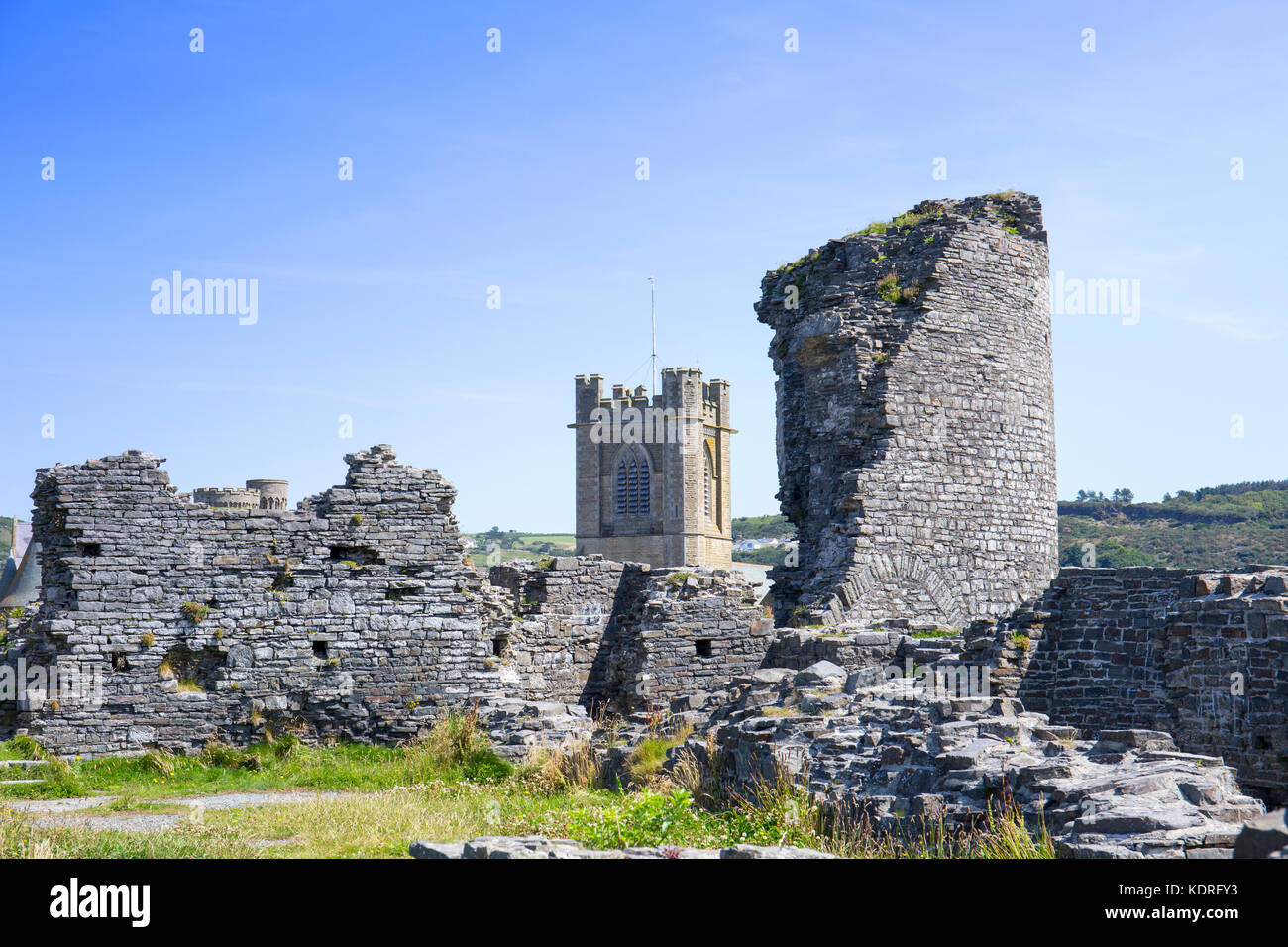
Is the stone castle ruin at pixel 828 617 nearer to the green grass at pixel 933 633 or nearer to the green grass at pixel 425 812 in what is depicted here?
the green grass at pixel 933 633

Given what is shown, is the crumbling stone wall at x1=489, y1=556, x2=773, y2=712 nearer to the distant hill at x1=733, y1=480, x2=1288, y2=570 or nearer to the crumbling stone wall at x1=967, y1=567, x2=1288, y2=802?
the crumbling stone wall at x1=967, y1=567, x2=1288, y2=802

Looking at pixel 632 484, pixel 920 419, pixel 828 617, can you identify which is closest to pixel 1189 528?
pixel 632 484

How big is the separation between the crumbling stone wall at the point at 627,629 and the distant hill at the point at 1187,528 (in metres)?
27.1

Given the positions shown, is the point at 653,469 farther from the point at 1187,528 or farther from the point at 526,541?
the point at 526,541

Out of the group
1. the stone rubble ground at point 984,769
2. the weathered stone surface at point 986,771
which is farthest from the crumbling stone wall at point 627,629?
the weathered stone surface at point 986,771

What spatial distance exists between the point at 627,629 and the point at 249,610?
488 cm

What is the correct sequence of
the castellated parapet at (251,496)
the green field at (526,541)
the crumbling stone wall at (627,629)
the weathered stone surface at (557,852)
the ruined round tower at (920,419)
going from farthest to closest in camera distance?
the green field at (526,541) → the castellated parapet at (251,496) → the ruined round tower at (920,419) → the crumbling stone wall at (627,629) → the weathered stone surface at (557,852)

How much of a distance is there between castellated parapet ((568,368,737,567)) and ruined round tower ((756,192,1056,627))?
168 ft

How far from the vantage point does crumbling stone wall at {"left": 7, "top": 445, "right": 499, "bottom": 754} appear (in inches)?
496

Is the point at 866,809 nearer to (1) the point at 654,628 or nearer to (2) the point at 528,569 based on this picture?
(1) the point at 654,628

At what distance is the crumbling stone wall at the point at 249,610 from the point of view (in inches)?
496

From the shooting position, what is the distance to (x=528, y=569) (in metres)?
15.3

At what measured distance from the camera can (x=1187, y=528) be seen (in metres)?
50.2
